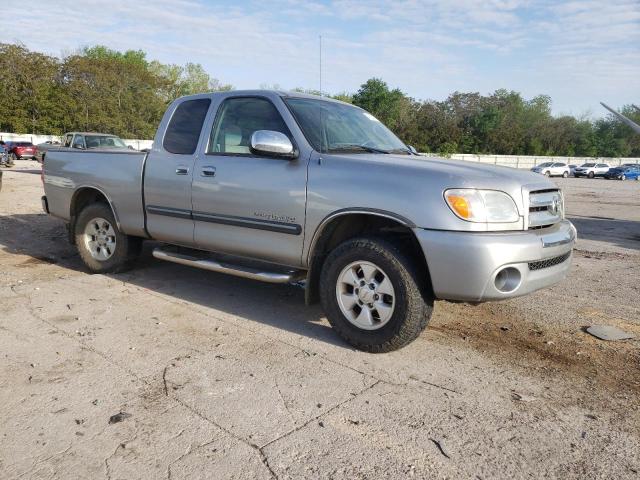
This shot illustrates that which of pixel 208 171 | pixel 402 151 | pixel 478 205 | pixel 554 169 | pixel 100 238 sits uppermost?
pixel 402 151

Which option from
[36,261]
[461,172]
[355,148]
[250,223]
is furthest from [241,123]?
[36,261]

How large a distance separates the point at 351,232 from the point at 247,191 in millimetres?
952

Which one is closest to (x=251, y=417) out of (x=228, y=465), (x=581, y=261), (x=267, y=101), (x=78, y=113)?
(x=228, y=465)

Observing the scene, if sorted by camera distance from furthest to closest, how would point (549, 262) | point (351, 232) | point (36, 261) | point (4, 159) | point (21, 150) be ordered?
point (21, 150) → point (4, 159) → point (36, 261) → point (351, 232) → point (549, 262)

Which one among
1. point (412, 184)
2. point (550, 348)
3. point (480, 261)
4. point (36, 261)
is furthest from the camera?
point (36, 261)

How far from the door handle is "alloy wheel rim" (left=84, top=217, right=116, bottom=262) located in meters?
1.65

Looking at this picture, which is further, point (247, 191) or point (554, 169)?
point (554, 169)

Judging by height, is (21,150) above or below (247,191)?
below

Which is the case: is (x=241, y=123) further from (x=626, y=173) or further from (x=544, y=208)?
(x=626, y=173)

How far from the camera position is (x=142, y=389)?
10.7 ft

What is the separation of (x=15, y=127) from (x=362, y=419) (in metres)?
60.2

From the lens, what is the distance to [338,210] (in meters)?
3.95

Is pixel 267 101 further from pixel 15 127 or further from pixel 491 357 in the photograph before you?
pixel 15 127

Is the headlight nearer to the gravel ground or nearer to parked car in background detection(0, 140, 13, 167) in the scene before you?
the gravel ground
